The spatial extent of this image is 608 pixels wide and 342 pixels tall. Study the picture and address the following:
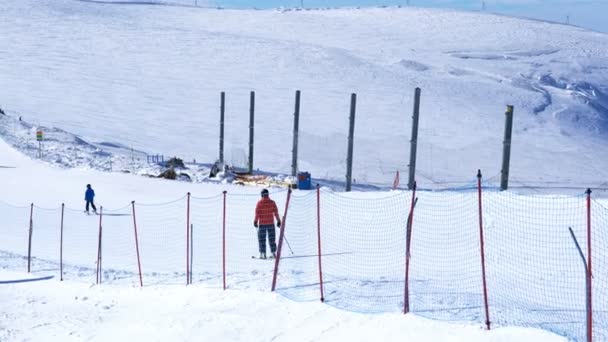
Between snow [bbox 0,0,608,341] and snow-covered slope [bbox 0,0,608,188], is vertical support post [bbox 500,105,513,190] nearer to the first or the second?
snow [bbox 0,0,608,341]

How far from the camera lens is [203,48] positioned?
218 ft

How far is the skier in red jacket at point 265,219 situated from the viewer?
15.1 meters

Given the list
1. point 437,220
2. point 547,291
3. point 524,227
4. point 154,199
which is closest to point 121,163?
point 154,199

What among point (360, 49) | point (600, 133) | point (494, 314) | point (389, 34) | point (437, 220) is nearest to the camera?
point (494, 314)

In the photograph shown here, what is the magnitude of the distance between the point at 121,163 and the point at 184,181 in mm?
6082

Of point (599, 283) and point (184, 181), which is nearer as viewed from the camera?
point (599, 283)

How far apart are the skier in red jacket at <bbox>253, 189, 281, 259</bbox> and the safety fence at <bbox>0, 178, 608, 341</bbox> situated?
0.84 feet

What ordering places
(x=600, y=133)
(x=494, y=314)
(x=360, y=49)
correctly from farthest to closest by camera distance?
(x=360, y=49)
(x=600, y=133)
(x=494, y=314)

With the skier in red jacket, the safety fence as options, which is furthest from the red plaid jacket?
the safety fence

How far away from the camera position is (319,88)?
56.1 m

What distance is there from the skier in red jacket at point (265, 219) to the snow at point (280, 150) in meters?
0.43

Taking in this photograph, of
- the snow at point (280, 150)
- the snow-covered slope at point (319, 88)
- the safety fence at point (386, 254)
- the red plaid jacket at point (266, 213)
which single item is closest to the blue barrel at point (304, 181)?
the snow at point (280, 150)

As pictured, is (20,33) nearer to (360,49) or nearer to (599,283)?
(360,49)

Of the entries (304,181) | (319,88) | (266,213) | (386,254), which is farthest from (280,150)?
(386,254)
